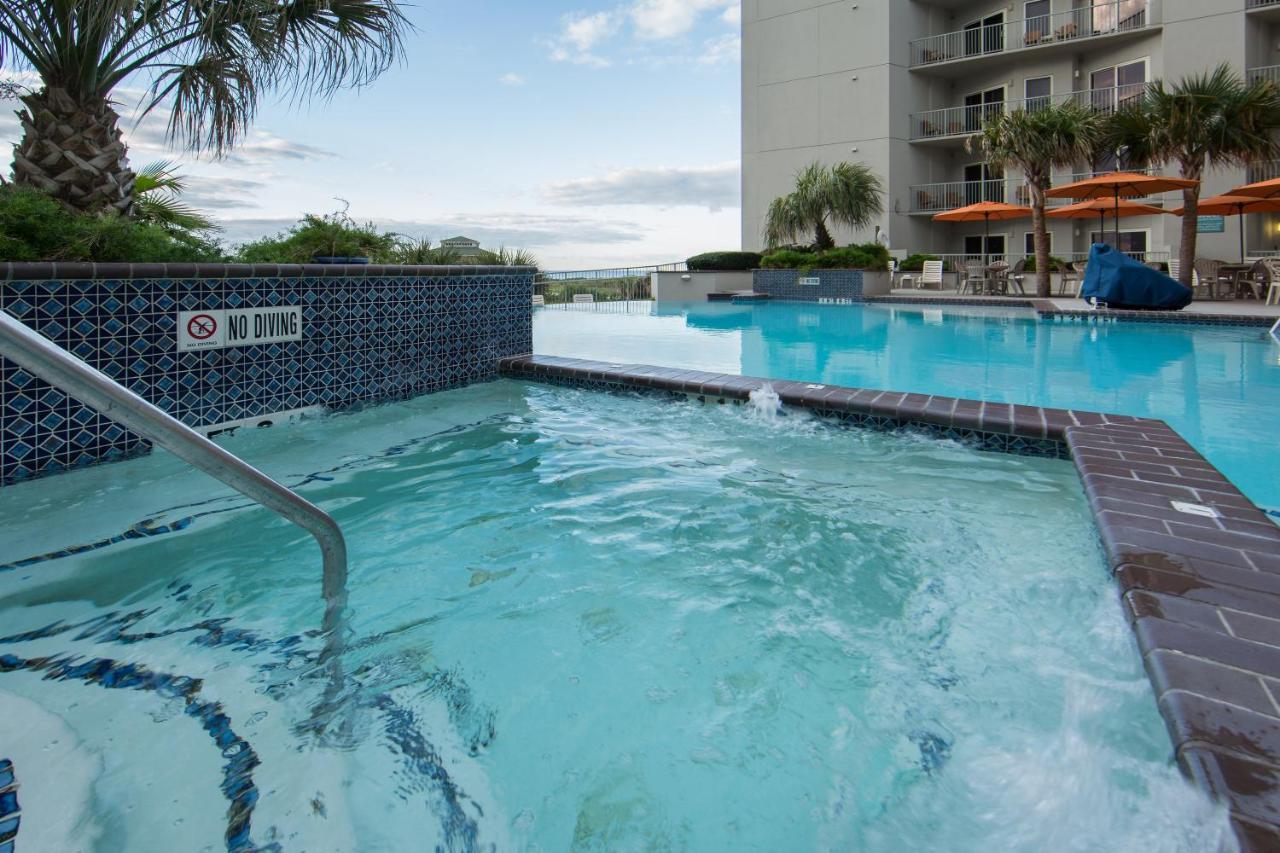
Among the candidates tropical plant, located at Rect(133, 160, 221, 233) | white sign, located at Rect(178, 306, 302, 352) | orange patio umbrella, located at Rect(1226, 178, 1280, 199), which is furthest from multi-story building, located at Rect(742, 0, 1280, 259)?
white sign, located at Rect(178, 306, 302, 352)

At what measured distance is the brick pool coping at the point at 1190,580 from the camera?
1198mm

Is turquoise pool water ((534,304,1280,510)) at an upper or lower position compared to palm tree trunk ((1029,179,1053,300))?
lower

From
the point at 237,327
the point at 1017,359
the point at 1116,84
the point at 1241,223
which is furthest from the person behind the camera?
the point at 1116,84

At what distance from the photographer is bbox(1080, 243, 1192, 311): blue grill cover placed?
11.1 meters

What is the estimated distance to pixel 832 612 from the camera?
2.32 meters

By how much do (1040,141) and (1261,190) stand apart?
3.55 m

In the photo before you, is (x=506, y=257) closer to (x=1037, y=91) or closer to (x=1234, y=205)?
(x=1234, y=205)

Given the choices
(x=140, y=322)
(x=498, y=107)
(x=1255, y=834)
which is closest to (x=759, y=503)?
(x=1255, y=834)

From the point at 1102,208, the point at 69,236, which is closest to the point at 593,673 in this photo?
the point at 69,236

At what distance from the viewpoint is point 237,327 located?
4324mm

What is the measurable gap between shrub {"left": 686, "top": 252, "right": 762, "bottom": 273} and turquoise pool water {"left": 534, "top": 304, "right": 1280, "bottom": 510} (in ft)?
24.9

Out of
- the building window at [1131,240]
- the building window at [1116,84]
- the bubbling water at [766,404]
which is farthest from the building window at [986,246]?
the bubbling water at [766,404]

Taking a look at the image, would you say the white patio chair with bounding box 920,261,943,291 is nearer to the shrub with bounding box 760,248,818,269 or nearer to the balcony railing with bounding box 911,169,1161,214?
the shrub with bounding box 760,248,818,269

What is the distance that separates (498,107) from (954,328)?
24.1 ft
